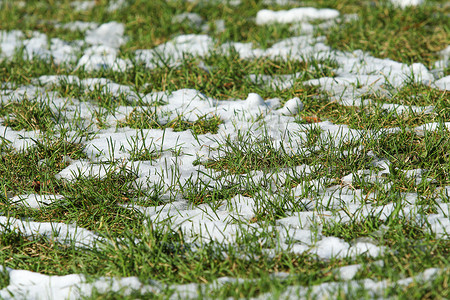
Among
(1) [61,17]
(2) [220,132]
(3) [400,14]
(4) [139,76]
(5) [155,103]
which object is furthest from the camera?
(1) [61,17]

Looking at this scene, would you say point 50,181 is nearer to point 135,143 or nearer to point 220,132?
point 135,143

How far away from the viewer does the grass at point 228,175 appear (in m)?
1.86

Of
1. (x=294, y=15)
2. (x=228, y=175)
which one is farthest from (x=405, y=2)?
(x=228, y=175)

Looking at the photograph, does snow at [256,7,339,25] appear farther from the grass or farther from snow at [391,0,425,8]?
the grass

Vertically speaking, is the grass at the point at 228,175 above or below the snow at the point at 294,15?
below

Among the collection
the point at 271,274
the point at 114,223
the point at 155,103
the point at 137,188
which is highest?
the point at 155,103

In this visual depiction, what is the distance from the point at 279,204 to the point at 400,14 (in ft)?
10.1

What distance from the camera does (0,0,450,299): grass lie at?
1.86 meters

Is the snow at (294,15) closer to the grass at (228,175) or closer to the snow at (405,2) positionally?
the snow at (405,2)

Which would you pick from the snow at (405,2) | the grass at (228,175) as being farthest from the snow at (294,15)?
the grass at (228,175)

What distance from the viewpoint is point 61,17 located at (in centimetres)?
500

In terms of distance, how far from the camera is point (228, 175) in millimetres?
2480

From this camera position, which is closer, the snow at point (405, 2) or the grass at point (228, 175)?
the grass at point (228, 175)

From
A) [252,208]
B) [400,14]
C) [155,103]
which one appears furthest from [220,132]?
[400,14]
